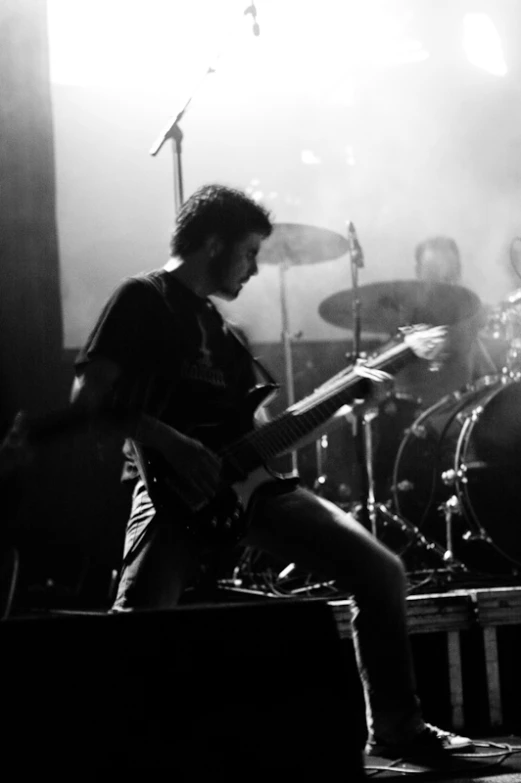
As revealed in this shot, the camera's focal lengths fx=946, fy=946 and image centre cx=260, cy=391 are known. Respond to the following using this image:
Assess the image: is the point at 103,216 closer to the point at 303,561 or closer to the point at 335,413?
the point at 335,413

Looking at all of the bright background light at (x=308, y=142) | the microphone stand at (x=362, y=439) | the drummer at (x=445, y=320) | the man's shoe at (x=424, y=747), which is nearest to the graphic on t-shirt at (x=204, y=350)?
the man's shoe at (x=424, y=747)

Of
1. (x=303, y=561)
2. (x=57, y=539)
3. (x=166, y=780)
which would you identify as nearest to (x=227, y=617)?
(x=166, y=780)

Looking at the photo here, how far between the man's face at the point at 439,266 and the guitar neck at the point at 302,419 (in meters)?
2.66

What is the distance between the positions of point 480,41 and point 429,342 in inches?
170

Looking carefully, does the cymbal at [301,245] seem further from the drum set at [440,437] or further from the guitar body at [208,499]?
the guitar body at [208,499]

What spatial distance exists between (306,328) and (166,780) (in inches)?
198

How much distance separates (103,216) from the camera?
585 cm

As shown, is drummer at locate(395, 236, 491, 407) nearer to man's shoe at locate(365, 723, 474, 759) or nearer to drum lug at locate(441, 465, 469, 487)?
drum lug at locate(441, 465, 469, 487)

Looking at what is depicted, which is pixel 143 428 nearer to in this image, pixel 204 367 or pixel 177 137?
pixel 204 367

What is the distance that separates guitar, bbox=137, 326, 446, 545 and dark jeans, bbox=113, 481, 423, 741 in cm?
6

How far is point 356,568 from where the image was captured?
2.61 metres

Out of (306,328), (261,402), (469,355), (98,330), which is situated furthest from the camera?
(306,328)

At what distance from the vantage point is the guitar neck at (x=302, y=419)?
2.71 meters

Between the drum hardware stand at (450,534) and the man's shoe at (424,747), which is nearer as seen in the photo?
the man's shoe at (424,747)
